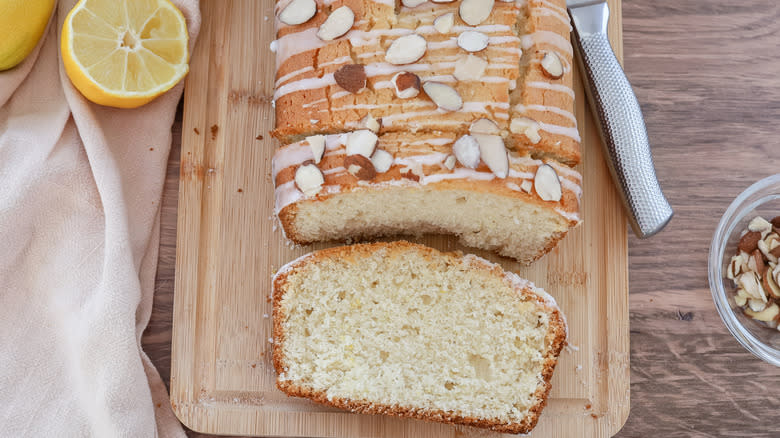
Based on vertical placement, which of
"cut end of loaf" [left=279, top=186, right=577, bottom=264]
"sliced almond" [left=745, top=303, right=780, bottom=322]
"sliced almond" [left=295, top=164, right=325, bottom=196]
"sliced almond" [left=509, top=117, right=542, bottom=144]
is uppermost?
"sliced almond" [left=509, top=117, right=542, bottom=144]

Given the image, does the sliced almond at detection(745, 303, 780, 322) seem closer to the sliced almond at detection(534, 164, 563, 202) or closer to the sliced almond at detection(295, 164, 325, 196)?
the sliced almond at detection(534, 164, 563, 202)

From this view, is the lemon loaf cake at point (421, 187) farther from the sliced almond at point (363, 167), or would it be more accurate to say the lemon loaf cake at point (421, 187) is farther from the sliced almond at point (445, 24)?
the sliced almond at point (445, 24)

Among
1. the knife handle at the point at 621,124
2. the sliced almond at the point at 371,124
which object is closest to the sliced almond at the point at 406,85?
the sliced almond at the point at 371,124

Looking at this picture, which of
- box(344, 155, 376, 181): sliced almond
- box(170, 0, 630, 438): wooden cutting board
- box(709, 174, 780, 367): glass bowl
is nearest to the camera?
box(344, 155, 376, 181): sliced almond

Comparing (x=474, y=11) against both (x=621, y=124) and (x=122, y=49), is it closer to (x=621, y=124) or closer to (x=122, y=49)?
(x=621, y=124)

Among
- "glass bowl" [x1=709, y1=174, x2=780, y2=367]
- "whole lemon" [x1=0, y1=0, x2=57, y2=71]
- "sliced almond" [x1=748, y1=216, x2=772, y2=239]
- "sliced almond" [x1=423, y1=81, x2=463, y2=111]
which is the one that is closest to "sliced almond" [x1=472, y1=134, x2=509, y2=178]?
"sliced almond" [x1=423, y1=81, x2=463, y2=111]
